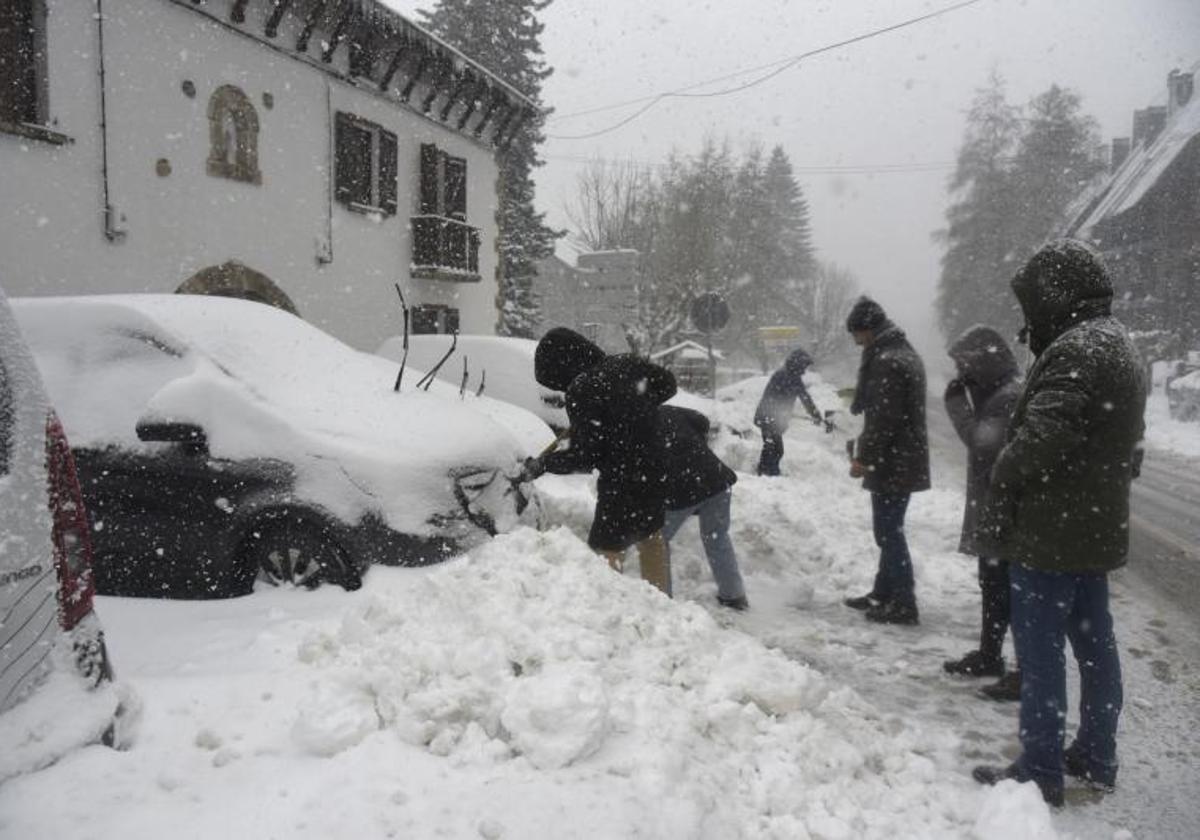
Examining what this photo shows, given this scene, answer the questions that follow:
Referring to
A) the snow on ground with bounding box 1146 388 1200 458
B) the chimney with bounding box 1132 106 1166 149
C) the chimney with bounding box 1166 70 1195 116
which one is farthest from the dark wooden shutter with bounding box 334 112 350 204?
the chimney with bounding box 1132 106 1166 149

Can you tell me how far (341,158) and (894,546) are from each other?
11.1 m

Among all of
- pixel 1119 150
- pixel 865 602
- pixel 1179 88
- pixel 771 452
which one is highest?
pixel 1179 88

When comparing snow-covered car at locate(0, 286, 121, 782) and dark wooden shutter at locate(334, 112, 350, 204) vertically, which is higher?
dark wooden shutter at locate(334, 112, 350, 204)

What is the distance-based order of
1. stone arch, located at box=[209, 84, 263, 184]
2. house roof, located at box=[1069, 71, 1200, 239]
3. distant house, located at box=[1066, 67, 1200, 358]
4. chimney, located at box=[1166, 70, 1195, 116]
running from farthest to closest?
1. chimney, located at box=[1166, 70, 1195, 116]
2. house roof, located at box=[1069, 71, 1200, 239]
3. distant house, located at box=[1066, 67, 1200, 358]
4. stone arch, located at box=[209, 84, 263, 184]

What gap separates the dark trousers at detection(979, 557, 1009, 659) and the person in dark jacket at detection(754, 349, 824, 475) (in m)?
5.47

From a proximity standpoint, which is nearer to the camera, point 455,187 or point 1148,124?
point 455,187

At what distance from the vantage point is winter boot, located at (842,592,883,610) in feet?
17.3

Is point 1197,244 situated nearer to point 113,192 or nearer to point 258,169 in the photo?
point 258,169

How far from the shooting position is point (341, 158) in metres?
13.2

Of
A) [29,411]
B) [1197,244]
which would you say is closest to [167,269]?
[29,411]

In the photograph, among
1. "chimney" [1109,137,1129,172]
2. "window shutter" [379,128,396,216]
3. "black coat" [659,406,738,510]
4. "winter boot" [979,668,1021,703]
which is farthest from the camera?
"chimney" [1109,137,1129,172]

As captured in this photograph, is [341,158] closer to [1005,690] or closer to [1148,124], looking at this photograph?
[1005,690]

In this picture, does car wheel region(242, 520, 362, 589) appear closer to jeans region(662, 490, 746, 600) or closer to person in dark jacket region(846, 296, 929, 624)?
jeans region(662, 490, 746, 600)

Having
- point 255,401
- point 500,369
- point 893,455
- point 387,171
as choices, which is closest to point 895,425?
point 893,455
